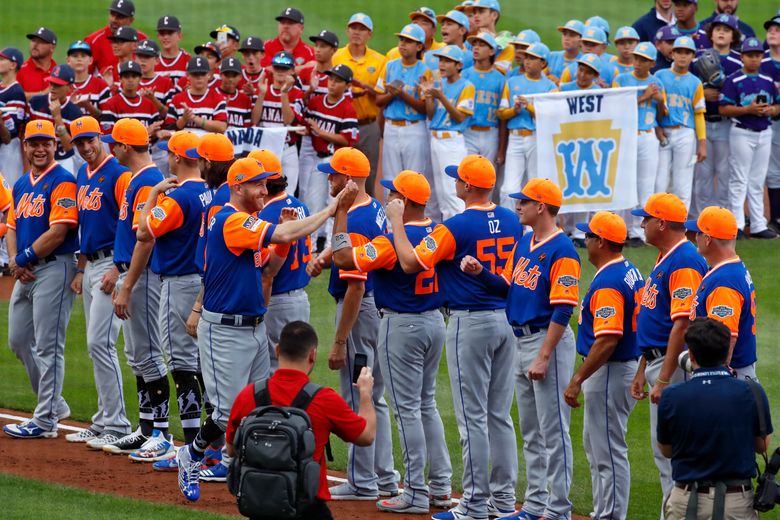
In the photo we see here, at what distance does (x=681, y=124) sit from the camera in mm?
11914

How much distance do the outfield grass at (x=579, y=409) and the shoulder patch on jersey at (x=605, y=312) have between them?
129cm

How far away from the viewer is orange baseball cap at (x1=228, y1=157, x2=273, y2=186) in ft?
21.3

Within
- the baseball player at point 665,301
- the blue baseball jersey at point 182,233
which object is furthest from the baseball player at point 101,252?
the baseball player at point 665,301

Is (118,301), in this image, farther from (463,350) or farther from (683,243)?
(683,243)

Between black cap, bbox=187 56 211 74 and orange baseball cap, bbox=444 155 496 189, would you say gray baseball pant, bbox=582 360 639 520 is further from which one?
black cap, bbox=187 56 211 74

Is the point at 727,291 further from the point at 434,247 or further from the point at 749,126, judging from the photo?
the point at 749,126

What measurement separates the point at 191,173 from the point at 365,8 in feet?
48.1

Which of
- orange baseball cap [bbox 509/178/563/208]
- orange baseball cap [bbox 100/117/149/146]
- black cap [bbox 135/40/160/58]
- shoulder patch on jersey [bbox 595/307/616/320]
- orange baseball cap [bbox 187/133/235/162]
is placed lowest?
shoulder patch on jersey [bbox 595/307/616/320]

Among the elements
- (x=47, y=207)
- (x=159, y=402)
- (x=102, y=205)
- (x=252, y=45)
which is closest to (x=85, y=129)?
(x=102, y=205)

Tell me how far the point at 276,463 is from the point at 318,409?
1.05 ft

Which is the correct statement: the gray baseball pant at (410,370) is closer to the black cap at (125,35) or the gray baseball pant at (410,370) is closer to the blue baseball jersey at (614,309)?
the blue baseball jersey at (614,309)

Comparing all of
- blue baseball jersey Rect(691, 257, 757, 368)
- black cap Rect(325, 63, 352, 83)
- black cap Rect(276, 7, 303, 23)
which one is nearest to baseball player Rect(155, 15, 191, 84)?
black cap Rect(276, 7, 303, 23)

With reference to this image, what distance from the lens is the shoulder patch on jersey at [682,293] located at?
6172 millimetres

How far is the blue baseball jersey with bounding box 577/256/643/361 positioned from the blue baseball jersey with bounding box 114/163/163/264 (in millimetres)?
2654
